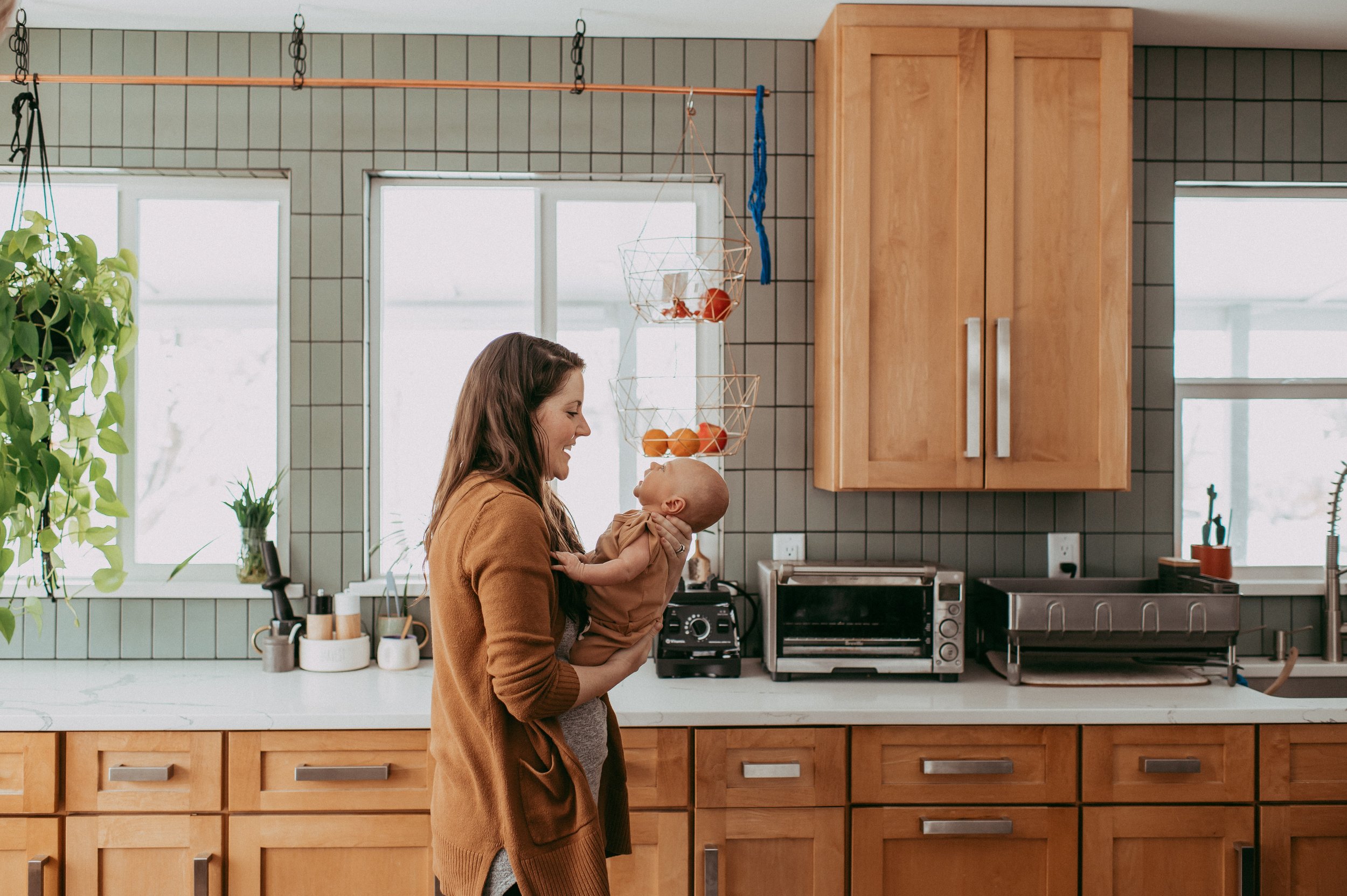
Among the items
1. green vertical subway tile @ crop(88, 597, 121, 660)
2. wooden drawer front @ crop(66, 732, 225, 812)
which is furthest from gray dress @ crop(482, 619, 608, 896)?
green vertical subway tile @ crop(88, 597, 121, 660)

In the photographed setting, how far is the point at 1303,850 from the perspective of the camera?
1977 millimetres

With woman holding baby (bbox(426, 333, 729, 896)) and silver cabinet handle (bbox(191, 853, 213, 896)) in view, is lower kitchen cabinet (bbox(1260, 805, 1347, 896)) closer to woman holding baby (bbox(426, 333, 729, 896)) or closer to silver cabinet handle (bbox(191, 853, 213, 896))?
woman holding baby (bbox(426, 333, 729, 896))

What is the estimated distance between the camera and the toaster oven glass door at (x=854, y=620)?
7.13 feet

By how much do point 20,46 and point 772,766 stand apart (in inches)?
95.7

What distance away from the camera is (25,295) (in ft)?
3.64

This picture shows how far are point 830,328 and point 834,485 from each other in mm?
397

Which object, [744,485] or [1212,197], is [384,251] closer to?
[744,485]

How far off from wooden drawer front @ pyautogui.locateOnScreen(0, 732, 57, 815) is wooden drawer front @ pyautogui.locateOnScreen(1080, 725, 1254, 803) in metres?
2.18

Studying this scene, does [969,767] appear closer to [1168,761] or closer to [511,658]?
[1168,761]

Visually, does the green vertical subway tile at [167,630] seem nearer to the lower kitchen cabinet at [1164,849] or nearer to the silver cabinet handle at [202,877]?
the silver cabinet handle at [202,877]


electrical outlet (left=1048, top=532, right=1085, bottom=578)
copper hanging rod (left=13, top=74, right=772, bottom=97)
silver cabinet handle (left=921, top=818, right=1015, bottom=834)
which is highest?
copper hanging rod (left=13, top=74, right=772, bottom=97)

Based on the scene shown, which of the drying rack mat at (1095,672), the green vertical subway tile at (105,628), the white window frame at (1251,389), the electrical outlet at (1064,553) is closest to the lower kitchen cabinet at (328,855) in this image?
the green vertical subway tile at (105,628)

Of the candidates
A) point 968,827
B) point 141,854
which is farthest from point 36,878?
point 968,827

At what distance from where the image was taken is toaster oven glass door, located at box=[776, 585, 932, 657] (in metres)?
2.17
